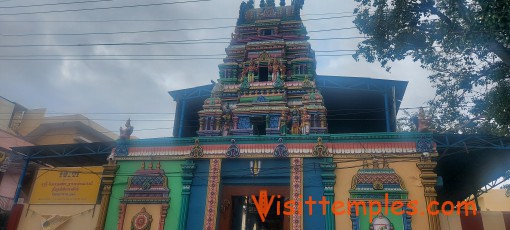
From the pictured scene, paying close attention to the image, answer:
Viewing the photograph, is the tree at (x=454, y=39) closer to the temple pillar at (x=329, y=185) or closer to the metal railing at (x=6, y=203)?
the temple pillar at (x=329, y=185)

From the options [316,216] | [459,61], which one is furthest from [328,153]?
[459,61]

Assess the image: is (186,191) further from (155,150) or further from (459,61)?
(459,61)

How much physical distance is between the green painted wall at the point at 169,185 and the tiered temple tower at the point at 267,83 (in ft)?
7.45

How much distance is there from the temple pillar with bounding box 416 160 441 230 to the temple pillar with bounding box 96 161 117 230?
506 inches

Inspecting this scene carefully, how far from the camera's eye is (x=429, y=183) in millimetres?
13695

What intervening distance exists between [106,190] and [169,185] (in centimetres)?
294

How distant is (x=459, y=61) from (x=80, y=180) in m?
18.3

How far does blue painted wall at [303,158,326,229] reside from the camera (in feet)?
46.5

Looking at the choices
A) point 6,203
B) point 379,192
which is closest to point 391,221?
point 379,192

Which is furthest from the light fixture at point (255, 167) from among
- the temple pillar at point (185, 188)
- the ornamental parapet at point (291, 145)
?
the temple pillar at point (185, 188)

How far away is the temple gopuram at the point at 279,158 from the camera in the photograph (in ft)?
46.4

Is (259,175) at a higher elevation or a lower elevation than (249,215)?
higher

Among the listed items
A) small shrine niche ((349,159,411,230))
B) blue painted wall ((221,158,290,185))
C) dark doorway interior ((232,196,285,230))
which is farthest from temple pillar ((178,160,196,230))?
small shrine niche ((349,159,411,230))

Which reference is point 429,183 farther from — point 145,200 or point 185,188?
point 145,200
